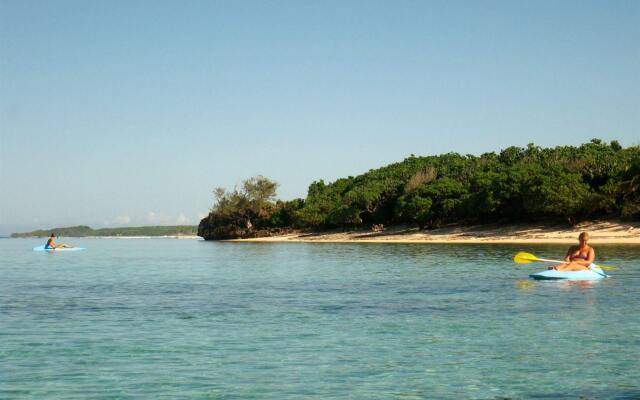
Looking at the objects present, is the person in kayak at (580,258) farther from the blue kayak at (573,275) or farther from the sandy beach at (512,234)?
the sandy beach at (512,234)

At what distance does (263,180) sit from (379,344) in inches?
5051

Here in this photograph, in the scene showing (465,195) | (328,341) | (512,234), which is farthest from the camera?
(465,195)

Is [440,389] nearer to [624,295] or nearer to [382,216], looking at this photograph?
[624,295]

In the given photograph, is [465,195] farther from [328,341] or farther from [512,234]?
[328,341]

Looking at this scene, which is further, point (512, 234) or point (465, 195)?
point (465, 195)

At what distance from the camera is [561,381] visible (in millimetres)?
12281

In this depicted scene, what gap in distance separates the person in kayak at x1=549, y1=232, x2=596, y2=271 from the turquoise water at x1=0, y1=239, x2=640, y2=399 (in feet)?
2.93

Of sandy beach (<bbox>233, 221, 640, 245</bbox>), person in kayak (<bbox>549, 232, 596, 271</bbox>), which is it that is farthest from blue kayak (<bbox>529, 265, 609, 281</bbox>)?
sandy beach (<bbox>233, 221, 640, 245</bbox>)

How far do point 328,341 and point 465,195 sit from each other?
262ft

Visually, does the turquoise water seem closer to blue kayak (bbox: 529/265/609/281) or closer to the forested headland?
blue kayak (bbox: 529/265/609/281)

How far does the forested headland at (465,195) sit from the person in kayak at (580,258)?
4856 centimetres

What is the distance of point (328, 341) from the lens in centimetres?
1639

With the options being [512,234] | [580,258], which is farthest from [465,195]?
[580,258]

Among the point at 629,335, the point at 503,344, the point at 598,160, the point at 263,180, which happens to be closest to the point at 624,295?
the point at 629,335
